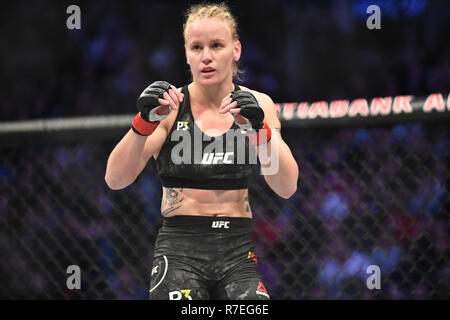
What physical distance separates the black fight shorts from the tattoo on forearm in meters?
0.03

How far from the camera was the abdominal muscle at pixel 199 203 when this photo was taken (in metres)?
1.56

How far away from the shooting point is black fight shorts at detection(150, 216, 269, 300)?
4.82ft

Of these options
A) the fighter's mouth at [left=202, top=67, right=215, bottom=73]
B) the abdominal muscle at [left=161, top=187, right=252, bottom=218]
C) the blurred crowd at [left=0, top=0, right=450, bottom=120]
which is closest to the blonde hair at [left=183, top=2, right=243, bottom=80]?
the fighter's mouth at [left=202, top=67, right=215, bottom=73]

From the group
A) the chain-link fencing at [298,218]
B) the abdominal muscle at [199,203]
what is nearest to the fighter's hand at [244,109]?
the abdominal muscle at [199,203]

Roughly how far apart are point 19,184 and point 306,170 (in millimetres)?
1650

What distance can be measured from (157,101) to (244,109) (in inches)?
8.5

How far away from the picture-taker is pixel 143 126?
1450mm

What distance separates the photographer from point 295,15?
4.31 m

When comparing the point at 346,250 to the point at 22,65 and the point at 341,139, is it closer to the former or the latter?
the point at 341,139

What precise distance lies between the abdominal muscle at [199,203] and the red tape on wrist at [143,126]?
0.66 ft

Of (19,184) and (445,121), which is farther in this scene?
(19,184)

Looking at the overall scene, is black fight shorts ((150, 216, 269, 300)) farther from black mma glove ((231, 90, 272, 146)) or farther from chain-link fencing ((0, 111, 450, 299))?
chain-link fencing ((0, 111, 450, 299))

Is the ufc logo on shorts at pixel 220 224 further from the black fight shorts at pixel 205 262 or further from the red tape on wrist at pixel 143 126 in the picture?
the red tape on wrist at pixel 143 126
